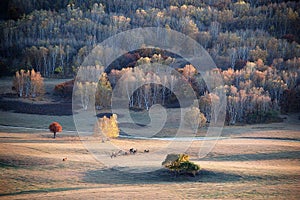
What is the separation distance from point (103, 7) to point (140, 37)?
4372 centimetres

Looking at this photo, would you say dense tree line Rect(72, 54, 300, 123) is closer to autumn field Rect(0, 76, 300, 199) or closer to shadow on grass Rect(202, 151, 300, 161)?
autumn field Rect(0, 76, 300, 199)

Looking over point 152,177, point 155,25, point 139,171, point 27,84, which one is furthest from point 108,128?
point 155,25

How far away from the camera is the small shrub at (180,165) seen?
175 ft

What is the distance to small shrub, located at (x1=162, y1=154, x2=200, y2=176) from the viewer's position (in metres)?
53.5

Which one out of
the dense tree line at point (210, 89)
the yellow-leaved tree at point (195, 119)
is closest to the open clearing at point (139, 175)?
the yellow-leaved tree at point (195, 119)

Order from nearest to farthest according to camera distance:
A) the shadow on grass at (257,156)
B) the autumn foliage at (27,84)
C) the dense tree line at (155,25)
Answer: the shadow on grass at (257,156)
the autumn foliage at (27,84)
the dense tree line at (155,25)

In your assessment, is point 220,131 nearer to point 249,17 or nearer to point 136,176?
point 136,176

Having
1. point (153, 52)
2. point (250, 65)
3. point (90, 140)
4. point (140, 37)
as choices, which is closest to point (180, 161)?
point (90, 140)

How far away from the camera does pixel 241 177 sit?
171 ft

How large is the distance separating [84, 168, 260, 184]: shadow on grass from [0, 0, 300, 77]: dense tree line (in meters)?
90.8

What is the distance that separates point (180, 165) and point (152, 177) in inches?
145

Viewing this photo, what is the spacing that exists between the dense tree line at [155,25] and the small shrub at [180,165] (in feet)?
298

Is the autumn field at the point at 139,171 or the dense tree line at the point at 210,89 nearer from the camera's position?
the autumn field at the point at 139,171

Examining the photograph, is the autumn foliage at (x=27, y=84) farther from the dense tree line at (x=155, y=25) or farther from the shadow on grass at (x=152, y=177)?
the shadow on grass at (x=152, y=177)
